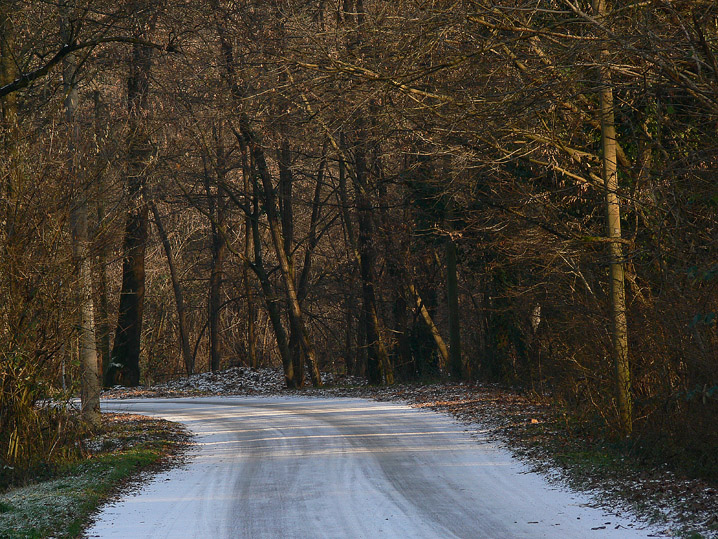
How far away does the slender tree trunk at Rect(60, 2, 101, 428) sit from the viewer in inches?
502

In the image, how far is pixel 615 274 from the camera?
37.7 feet

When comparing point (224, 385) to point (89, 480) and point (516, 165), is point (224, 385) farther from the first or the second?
point (89, 480)

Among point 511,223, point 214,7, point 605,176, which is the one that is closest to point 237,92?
point 214,7

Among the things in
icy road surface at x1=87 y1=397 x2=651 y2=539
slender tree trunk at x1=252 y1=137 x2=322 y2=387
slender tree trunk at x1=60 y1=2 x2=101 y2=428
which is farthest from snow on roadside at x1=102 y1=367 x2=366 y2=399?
icy road surface at x1=87 y1=397 x2=651 y2=539

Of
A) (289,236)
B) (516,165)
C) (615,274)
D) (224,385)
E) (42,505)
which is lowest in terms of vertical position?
(42,505)

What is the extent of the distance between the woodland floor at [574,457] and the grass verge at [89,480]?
18.1 ft

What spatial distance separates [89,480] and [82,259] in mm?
3680

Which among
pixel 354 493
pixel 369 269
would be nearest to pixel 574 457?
pixel 354 493

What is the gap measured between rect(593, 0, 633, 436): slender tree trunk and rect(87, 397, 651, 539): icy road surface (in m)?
1.79

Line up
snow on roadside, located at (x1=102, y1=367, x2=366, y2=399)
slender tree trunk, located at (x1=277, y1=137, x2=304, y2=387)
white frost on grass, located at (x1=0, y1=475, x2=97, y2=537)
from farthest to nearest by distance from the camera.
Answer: slender tree trunk, located at (x1=277, y1=137, x2=304, y2=387) < snow on roadside, located at (x1=102, y1=367, x2=366, y2=399) < white frost on grass, located at (x1=0, y1=475, x2=97, y2=537)

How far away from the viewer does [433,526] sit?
7.93 meters

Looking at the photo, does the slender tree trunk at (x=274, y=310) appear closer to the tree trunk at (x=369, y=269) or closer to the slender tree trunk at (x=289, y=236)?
the slender tree trunk at (x=289, y=236)

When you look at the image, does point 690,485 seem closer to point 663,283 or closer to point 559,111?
point 663,283

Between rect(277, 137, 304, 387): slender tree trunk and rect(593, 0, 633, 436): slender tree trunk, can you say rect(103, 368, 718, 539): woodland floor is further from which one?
rect(277, 137, 304, 387): slender tree trunk
